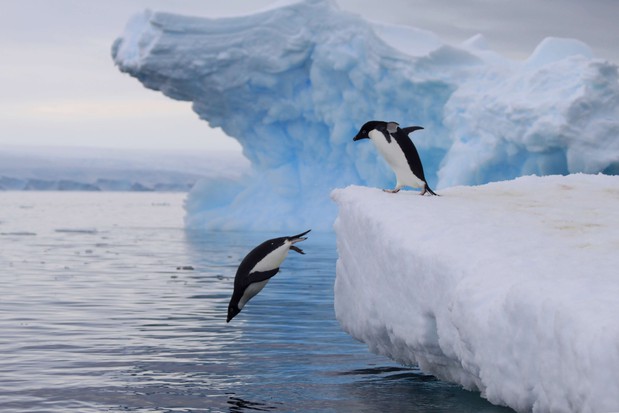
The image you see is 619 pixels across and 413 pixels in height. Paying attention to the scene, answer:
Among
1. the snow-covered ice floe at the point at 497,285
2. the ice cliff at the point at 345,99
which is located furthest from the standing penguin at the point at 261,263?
the ice cliff at the point at 345,99

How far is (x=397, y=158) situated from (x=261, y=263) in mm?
1632

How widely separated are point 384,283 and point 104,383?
2279mm

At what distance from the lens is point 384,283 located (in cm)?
704

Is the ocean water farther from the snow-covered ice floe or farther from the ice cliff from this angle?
the ice cliff

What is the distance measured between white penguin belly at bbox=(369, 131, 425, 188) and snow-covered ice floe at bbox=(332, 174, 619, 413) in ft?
1.39

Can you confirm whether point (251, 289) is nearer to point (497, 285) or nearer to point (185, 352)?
point (185, 352)

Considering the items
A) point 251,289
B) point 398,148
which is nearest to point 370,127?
point 398,148

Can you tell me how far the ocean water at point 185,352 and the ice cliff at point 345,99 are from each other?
27.5 feet

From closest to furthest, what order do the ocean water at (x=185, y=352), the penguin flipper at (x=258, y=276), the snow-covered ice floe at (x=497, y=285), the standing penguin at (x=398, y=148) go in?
the snow-covered ice floe at (x=497, y=285)
the ocean water at (x=185, y=352)
the penguin flipper at (x=258, y=276)
the standing penguin at (x=398, y=148)

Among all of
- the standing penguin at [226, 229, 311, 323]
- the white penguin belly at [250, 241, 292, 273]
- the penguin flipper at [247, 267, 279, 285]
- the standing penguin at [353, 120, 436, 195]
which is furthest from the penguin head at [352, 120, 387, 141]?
the penguin flipper at [247, 267, 279, 285]

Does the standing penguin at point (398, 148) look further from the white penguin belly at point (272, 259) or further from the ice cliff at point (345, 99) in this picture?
the ice cliff at point (345, 99)

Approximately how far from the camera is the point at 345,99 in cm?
2791

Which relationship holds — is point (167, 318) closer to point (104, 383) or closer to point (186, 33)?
point (104, 383)

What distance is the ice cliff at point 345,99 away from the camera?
905 inches
